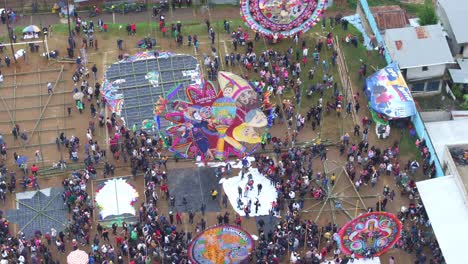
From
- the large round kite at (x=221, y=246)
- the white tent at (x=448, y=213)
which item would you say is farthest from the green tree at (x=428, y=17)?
the large round kite at (x=221, y=246)

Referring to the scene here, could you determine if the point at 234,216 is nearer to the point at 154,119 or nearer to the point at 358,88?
the point at 154,119

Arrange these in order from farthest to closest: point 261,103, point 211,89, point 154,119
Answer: point 154,119, point 261,103, point 211,89

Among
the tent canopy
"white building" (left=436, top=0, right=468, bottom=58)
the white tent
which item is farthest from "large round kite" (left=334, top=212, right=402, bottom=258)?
"white building" (left=436, top=0, right=468, bottom=58)

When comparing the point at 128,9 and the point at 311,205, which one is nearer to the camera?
the point at 311,205

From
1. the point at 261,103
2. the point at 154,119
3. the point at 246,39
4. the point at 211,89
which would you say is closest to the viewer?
the point at 211,89

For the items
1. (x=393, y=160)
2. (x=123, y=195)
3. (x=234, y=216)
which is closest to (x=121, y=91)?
(x=123, y=195)

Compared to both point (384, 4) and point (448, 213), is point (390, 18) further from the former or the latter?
point (448, 213)

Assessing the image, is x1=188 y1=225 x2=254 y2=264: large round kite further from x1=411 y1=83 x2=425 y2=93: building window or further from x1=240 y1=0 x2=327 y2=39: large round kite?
x1=411 y1=83 x2=425 y2=93: building window
